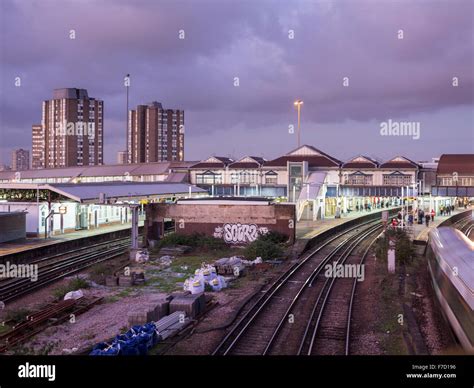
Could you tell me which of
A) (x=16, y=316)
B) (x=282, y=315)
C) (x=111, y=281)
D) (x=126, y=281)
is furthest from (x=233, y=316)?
(x=111, y=281)

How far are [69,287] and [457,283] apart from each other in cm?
1419

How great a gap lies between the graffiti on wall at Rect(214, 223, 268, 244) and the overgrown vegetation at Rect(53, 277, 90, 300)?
12740 mm

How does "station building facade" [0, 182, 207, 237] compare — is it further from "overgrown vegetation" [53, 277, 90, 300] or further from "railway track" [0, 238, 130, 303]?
"overgrown vegetation" [53, 277, 90, 300]

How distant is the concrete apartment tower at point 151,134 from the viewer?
151m

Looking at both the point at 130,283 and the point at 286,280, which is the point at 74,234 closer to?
the point at 130,283

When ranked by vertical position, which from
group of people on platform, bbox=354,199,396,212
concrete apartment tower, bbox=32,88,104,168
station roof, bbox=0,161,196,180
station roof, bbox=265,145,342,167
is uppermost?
concrete apartment tower, bbox=32,88,104,168

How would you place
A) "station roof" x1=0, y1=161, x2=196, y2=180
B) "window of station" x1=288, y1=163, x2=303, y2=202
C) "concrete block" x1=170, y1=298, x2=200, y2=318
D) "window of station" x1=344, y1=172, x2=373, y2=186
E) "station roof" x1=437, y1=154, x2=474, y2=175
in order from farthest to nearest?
"station roof" x1=0, y1=161, x2=196, y2=180, "station roof" x1=437, y1=154, x2=474, y2=175, "window of station" x1=344, y1=172, x2=373, y2=186, "window of station" x1=288, y1=163, x2=303, y2=202, "concrete block" x1=170, y1=298, x2=200, y2=318

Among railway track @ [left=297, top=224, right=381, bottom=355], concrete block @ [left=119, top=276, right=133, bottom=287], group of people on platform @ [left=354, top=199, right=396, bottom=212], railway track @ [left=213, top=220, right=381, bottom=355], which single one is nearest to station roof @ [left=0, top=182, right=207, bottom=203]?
concrete block @ [left=119, top=276, right=133, bottom=287]

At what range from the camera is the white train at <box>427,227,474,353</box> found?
32.7 ft

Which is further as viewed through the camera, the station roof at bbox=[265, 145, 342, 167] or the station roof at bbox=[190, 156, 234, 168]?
the station roof at bbox=[190, 156, 234, 168]

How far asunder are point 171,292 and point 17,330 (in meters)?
6.44

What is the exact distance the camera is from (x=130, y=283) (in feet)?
65.5

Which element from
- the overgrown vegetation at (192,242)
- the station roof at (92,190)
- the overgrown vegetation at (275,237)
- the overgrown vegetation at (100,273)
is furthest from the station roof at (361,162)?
the overgrown vegetation at (100,273)
